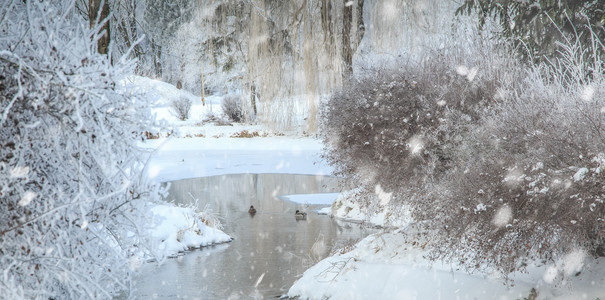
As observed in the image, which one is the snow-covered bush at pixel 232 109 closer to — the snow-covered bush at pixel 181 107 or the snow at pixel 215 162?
the snow-covered bush at pixel 181 107

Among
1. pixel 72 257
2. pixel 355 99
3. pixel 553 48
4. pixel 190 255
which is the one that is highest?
pixel 553 48

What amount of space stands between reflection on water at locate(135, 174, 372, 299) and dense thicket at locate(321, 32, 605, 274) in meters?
1.91

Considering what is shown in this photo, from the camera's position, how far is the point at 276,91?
12.9 meters

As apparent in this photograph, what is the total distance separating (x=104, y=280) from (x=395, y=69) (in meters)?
6.51

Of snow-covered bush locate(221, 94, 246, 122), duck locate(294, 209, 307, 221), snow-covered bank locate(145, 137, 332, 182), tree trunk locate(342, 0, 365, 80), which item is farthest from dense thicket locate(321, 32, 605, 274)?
snow-covered bush locate(221, 94, 246, 122)

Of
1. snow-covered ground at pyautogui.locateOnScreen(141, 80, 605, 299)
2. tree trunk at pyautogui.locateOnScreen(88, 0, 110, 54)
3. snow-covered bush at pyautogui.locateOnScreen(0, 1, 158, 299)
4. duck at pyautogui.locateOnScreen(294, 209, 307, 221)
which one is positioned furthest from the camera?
duck at pyautogui.locateOnScreen(294, 209, 307, 221)

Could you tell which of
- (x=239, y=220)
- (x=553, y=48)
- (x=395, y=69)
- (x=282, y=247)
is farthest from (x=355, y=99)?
(x=239, y=220)

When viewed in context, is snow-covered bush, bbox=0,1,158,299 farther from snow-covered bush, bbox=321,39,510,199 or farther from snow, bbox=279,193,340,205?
snow, bbox=279,193,340,205

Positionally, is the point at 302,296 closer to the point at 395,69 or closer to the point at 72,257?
the point at 395,69


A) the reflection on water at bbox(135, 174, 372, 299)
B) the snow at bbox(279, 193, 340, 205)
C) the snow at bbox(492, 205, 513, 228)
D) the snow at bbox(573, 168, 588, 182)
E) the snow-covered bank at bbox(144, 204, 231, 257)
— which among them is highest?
the snow at bbox(573, 168, 588, 182)

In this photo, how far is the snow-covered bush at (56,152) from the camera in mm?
2926

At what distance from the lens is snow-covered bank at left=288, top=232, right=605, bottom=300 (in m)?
5.64

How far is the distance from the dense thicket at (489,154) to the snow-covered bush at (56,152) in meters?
3.12

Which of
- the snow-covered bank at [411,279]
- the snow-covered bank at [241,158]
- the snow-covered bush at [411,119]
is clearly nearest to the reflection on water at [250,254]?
the snow-covered bank at [411,279]
